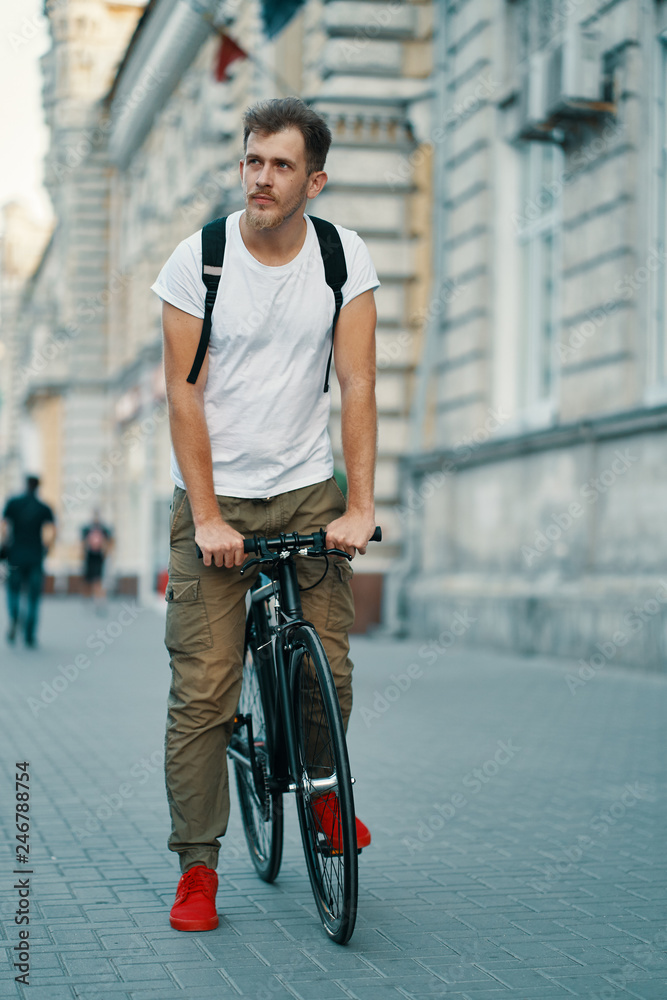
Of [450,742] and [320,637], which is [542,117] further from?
[320,637]

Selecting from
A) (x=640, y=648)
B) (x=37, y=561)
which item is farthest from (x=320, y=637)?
(x=37, y=561)

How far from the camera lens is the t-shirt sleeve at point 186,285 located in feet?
11.5

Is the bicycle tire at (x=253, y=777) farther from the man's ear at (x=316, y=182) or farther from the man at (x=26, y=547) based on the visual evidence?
the man at (x=26, y=547)

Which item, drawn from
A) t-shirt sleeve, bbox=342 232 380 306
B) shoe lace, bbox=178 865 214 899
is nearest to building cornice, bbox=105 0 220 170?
t-shirt sleeve, bbox=342 232 380 306

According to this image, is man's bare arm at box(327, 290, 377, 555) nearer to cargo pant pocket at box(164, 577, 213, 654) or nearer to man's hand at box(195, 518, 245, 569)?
man's hand at box(195, 518, 245, 569)

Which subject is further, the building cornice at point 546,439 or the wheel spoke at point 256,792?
the building cornice at point 546,439

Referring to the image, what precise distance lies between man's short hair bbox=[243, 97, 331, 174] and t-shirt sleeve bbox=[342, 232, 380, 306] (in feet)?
0.85

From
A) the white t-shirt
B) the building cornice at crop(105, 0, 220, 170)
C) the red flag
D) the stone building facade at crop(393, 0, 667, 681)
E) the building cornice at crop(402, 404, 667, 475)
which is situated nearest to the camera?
the white t-shirt

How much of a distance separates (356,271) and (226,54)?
14623 mm

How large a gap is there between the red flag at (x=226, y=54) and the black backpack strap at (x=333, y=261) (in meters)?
14.0

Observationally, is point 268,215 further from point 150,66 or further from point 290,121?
point 150,66

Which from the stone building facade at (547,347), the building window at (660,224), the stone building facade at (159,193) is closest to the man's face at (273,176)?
the stone building facade at (547,347)

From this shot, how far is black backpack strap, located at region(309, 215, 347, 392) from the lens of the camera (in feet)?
11.8

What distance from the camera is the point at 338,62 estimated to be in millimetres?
15383
